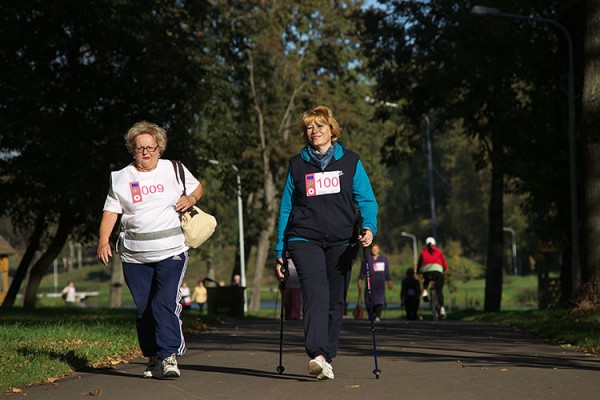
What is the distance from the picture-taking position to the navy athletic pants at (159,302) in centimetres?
940

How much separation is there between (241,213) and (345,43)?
893 cm

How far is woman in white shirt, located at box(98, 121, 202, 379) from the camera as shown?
9.43 m

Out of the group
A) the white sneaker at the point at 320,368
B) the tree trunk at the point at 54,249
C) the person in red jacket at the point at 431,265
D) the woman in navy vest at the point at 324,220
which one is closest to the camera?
the white sneaker at the point at 320,368

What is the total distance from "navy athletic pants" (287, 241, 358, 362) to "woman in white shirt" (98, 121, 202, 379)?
98 cm

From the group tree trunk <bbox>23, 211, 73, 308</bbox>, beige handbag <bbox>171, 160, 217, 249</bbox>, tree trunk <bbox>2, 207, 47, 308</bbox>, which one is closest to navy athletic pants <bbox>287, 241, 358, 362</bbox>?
beige handbag <bbox>171, 160, 217, 249</bbox>

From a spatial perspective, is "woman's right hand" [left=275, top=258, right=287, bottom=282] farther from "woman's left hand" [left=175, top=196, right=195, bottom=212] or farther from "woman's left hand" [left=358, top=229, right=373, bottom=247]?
"woman's left hand" [left=175, top=196, right=195, bottom=212]

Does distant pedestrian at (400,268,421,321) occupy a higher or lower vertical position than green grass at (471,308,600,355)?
higher

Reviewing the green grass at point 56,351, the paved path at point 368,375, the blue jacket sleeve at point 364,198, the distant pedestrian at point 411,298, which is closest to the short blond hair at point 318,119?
the blue jacket sleeve at point 364,198

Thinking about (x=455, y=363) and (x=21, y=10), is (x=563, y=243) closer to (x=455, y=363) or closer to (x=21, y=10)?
(x=21, y=10)

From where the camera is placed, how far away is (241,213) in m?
52.3

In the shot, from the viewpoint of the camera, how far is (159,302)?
9.41 m

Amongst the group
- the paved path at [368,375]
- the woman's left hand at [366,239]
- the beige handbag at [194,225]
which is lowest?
the paved path at [368,375]

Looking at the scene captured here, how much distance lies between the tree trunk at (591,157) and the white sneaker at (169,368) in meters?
10.4

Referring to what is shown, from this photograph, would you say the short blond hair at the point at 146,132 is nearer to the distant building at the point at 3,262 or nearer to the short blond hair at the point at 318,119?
the short blond hair at the point at 318,119
